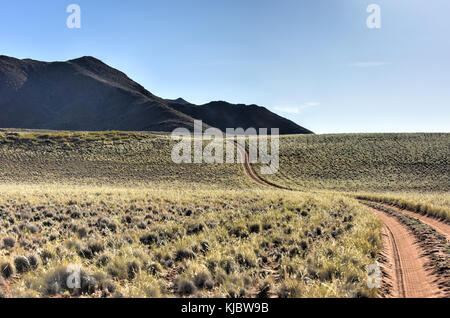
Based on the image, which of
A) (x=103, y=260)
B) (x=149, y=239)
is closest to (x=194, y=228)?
(x=149, y=239)

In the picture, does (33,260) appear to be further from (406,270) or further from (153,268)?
(406,270)

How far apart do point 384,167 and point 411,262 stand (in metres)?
44.7

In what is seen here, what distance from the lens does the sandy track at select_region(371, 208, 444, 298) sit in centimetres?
518

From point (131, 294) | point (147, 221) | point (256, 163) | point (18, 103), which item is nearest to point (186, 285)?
point (131, 294)

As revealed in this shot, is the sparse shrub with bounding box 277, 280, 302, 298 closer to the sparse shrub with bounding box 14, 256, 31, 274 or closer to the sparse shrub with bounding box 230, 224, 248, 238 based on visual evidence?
the sparse shrub with bounding box 230, 224, 248, 238

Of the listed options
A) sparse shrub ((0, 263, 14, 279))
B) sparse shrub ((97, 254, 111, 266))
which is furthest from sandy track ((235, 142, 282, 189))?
sparse shrub ((0, 263, 14, 279))

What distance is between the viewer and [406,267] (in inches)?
257

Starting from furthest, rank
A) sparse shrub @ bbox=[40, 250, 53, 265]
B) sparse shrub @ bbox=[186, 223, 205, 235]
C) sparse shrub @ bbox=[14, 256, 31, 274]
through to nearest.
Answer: sparse shrub @ bbox=[186, 223, 205, 235]
sparse shrub @ bbox=[40, 250, 53, 265]
sparse shrub @ bbox=[14, 256, 31, 274]

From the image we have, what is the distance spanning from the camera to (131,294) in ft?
15.3

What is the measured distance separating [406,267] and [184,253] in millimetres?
5896

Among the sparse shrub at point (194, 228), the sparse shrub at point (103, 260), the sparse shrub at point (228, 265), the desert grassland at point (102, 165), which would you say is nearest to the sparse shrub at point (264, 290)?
the sparse shrub at point (228, 265)

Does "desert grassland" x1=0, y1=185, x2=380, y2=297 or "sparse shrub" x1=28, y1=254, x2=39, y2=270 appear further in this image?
"sparse shrub" x1=28, y1=254, x2=39, y2=270

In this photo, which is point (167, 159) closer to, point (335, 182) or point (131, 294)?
point (335, 182)

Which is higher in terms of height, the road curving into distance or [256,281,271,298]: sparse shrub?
[256,281,271,298]: sparse shrub
